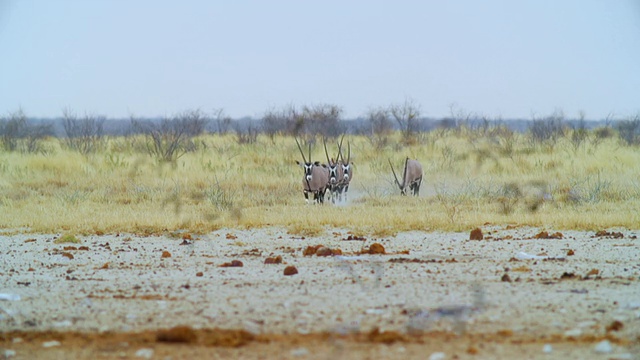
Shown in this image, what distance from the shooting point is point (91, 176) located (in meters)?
20.9

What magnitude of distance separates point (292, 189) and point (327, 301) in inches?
530

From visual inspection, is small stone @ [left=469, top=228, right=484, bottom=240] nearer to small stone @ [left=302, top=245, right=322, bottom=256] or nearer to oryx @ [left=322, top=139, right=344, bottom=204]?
small stone @ [left=302, top=245, right=322, bottom=256]

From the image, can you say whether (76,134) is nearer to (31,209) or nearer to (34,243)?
(31,209)

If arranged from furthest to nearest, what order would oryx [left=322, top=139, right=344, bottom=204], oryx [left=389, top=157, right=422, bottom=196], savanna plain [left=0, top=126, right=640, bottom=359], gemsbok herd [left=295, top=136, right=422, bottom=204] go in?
1. oryx [left=389, top=157, right=422, bottom=196]
2. oryx [left=322, top=139, right=344, bottom=204]
3. gemsbok herd [left=295, top=136, right=422, bottom=204]
4. savanna plain [left=0, top=126, right=640, bottom=359]

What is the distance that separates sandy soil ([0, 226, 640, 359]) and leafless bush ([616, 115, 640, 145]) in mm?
24671

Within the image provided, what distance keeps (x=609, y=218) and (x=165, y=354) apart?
9071 mm

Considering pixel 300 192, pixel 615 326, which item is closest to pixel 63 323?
pixel 615 326

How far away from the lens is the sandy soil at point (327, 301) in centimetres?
550

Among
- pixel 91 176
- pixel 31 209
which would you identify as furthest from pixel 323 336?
pixel 91 176

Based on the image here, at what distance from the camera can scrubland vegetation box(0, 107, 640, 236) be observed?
42.8ft

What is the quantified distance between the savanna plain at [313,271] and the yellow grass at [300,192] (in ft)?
0.29

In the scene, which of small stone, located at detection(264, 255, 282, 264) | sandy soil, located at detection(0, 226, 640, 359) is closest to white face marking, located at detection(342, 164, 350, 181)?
sandy soil, located at detection(0, 226, 640, 359)

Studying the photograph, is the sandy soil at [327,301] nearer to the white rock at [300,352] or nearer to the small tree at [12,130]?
the white rock at [300,352]

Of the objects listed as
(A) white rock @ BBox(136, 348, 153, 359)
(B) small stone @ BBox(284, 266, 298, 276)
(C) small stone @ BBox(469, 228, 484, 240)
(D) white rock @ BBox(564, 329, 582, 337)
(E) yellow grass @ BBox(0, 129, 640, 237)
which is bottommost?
(E) yellow grass @ BBox(0, 129, 640, 237)
